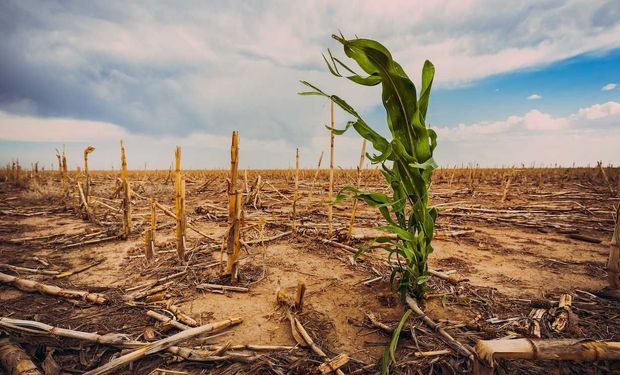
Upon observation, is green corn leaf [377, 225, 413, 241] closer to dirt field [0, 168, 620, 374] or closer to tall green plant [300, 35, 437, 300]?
tall green plant [300, 35, 437, 300]

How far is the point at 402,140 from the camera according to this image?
8.17ft

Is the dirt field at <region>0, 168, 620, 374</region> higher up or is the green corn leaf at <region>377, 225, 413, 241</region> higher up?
the green corn leaf at <region>377, 225, 413, 241</region>

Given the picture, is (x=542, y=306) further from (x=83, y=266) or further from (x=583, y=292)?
(x=83, y=266)

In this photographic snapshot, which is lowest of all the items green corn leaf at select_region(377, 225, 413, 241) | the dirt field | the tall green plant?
the dirt field

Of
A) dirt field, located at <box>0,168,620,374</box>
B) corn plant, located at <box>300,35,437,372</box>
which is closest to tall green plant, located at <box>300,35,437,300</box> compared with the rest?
corn plant, located at <box>300,35,437,372</box>

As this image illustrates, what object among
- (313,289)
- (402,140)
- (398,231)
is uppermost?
(402,140)

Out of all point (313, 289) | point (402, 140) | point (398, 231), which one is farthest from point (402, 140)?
point (313, 289)

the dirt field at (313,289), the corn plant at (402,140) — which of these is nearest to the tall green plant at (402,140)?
the corn plant at (402,140)

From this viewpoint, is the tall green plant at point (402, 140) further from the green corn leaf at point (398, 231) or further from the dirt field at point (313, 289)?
the dirt field at point (313, 289)

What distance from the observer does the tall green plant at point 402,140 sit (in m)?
2.21

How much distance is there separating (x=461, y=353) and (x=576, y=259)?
11.8 ft

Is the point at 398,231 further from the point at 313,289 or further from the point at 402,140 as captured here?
the point at 313,289

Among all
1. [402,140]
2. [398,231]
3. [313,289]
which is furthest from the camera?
[313,289]

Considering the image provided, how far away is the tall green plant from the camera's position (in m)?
2.21
